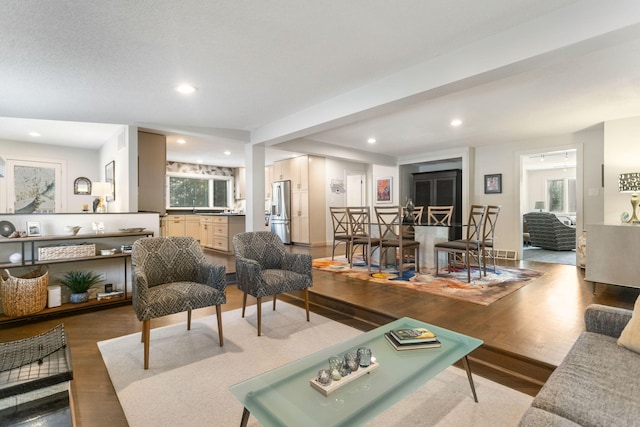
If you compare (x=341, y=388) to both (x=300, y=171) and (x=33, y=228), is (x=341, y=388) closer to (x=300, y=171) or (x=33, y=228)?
(x=33, y=228)

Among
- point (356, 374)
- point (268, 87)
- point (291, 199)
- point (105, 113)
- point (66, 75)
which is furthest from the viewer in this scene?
point (291, 199)

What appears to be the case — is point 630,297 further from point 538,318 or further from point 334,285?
point 334,285

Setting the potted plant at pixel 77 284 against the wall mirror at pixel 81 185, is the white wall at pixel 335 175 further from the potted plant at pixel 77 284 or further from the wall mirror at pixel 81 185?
the wall mirror at pixel 81 185

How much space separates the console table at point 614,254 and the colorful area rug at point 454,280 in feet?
2.54

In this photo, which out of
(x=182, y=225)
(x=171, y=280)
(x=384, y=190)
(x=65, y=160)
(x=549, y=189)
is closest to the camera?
(x=171, y=280)

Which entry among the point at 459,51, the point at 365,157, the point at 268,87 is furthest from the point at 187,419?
the point at 365,157

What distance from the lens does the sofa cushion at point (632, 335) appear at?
1.41 m

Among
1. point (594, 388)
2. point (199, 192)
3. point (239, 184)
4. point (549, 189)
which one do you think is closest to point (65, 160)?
point (199, 192)

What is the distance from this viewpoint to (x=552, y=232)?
6914 millimetres

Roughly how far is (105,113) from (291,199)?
14.7ft

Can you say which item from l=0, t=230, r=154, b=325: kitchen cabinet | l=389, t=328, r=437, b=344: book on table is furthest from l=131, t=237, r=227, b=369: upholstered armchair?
l=389, t=328, r=437, b=344: book on table

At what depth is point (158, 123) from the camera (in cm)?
421

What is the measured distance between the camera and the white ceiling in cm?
184

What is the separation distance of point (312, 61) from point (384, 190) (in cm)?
600
